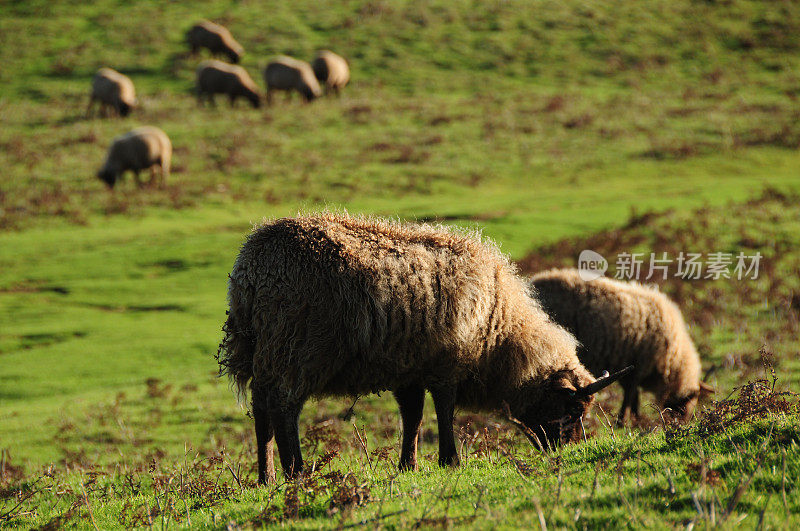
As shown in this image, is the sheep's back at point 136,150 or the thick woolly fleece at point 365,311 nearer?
the thick woolly fleece at point 365,311

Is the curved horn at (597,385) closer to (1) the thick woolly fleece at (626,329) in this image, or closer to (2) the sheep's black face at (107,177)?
(1) the thick woolly fleece at (626,329)

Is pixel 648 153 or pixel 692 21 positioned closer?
pixel 648 153

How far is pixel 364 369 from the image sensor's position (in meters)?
7.77

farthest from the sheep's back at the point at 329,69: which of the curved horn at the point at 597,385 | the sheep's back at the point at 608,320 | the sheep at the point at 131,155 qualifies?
A: the curved horn at the point at 597,385

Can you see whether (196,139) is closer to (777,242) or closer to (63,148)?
(63,148)

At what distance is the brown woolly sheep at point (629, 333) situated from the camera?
12.1m

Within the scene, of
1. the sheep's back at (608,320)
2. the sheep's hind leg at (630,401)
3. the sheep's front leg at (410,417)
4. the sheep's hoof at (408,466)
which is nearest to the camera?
the sheep's hoof at (408,466)

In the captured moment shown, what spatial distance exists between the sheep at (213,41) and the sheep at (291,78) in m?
6.86

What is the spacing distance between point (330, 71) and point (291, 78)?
264cm

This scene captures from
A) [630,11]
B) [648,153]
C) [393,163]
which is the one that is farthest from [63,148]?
[630,11]

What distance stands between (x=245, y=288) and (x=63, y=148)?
29733 mm

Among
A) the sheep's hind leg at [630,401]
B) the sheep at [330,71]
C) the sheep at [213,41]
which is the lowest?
the sheep's hind leg at [630,401]

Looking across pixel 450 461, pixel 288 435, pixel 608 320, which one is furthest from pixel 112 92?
pixel 450 461

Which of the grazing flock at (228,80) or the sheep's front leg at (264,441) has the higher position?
the grazing flock at (228,80)
